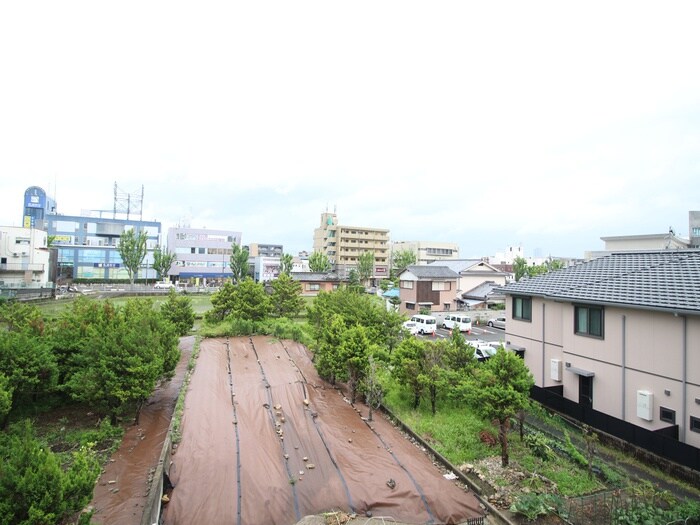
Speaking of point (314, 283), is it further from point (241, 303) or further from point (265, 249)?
point (265, 249)

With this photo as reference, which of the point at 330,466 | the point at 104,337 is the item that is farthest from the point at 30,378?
the point at 330,466

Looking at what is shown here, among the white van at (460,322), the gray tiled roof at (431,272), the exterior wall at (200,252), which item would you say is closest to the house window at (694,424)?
the white van at (460,322)

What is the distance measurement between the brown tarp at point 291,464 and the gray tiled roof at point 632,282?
603cm

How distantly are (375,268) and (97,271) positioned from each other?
38686 millimetres

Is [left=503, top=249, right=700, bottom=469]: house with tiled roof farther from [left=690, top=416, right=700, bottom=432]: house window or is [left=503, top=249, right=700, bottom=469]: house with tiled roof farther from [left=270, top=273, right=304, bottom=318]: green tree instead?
[left=270, top=273, right=304, bottom=318]: green tree

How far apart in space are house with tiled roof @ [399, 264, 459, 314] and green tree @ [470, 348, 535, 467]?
21.9 metres

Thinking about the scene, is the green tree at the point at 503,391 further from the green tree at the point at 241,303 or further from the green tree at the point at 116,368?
the green tree at the point at 241,303

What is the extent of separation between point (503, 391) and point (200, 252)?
178 ft

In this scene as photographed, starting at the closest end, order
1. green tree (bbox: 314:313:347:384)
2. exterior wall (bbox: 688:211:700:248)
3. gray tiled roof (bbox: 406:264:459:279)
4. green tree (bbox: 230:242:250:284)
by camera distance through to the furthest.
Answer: green tree (bbox: 314:313:347:384), exterior wall (bbox: 688:211:700:248), gray tiled roof (bbox: 406:264:459:279), green tree (bbox: 230:242:250:284)

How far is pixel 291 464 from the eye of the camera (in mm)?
7895

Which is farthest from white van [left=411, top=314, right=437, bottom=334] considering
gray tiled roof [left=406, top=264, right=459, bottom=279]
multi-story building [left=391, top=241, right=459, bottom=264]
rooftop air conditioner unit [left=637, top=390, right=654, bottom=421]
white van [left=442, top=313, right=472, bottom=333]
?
multi-story building [left=391, top=241, right=459, bottom=264]

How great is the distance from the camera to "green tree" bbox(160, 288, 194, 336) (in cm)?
Result: 1856

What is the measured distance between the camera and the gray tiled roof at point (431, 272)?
30.9m

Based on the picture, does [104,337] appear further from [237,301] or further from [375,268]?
[375,268]
